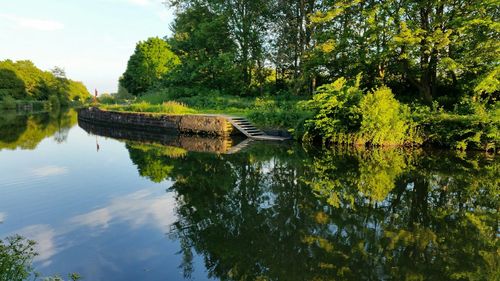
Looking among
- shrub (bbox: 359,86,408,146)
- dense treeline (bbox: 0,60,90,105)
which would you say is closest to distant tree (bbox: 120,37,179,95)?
dense treeline (bbox: 0,60,90,105)

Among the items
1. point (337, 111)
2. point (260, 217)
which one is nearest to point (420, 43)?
point (337, 111)

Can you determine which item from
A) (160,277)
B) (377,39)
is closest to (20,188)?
(160,277)

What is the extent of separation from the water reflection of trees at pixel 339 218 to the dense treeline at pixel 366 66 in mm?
3525

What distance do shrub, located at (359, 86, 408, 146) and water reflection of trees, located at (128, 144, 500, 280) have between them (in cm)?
323

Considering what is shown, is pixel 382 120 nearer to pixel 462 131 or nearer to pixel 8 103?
pixel 462 131

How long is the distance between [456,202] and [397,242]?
3357mm

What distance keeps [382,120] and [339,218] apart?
997cm

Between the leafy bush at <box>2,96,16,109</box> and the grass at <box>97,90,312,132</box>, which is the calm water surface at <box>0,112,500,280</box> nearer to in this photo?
the grass at <box>97,90,312,132</box>

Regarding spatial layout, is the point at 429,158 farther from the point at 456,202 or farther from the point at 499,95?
the point at 499,95

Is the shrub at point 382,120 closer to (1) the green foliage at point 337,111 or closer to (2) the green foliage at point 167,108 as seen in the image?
(1) the green foliage at point 337,111

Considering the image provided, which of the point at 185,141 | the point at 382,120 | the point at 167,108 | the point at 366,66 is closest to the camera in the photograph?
the point at 382,120

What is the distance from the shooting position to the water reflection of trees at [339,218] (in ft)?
18.0

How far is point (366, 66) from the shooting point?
21.7 metres

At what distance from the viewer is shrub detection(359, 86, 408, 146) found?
1633cm
